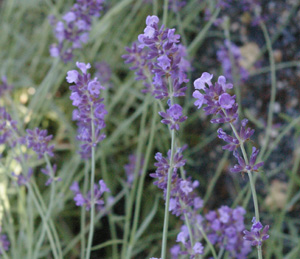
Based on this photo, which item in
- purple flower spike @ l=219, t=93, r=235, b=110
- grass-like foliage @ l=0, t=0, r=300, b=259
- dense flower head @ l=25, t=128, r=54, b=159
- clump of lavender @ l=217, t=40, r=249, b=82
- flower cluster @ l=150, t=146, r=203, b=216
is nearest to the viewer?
purple flower spike @ l=219, t=93, r=235, b=110

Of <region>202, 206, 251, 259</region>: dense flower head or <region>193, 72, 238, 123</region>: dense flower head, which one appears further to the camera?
<region>202, 206, 251, 259</region>: dense flower head

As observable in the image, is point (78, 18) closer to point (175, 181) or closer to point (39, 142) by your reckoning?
point (39, 142)

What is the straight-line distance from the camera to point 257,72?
4.54 feet

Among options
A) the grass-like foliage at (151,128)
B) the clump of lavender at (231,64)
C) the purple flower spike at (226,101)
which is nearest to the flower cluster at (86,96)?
the purple flower spike at (226,101)

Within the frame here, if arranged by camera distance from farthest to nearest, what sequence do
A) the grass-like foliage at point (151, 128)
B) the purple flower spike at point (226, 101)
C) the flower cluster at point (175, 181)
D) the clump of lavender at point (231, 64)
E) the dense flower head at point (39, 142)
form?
the clump of lavender at point (231, 64) < the grass-like foliage at point (151, 128) < the dense flower head at point (39, 142) < the flower cluster at point (175, 181) < the purple flower spike at point (226, 101)

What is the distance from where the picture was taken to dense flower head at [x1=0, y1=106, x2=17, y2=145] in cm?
83

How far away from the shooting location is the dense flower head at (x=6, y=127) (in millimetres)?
833

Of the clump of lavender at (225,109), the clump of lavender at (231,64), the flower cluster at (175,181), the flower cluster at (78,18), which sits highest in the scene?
the flower cluster at (78,18)

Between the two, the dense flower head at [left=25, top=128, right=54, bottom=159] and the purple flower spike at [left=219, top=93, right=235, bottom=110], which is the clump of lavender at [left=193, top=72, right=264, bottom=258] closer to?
the purple flower spike at [left=219, top=93, right=235, bottom=110]

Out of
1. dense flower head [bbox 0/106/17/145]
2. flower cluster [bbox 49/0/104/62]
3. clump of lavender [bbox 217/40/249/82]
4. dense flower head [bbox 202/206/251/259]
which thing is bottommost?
dense flower head [bbox 202/206/251/259]

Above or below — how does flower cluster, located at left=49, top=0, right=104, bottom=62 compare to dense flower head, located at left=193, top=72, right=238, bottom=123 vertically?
above

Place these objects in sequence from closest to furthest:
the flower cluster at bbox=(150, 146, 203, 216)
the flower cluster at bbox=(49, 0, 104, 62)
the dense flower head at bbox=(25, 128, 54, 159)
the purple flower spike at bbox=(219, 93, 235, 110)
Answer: the purple flower spike at bbox=(219, 93, 235, 110) → the flower cluster at bbox=(150, 146, 203, 216) → the dense flower head at bbox=(25, 128, 54, 159) → the flower cluster at bbox=(49, 0, 104, 62)

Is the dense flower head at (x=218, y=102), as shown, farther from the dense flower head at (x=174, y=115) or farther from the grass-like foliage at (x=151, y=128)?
the grass-like foliage at (x=151, y=128)

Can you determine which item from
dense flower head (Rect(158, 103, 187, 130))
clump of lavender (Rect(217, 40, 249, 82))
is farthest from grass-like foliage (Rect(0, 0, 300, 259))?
dense flower head (Rect(158, 103, 187, 130))
